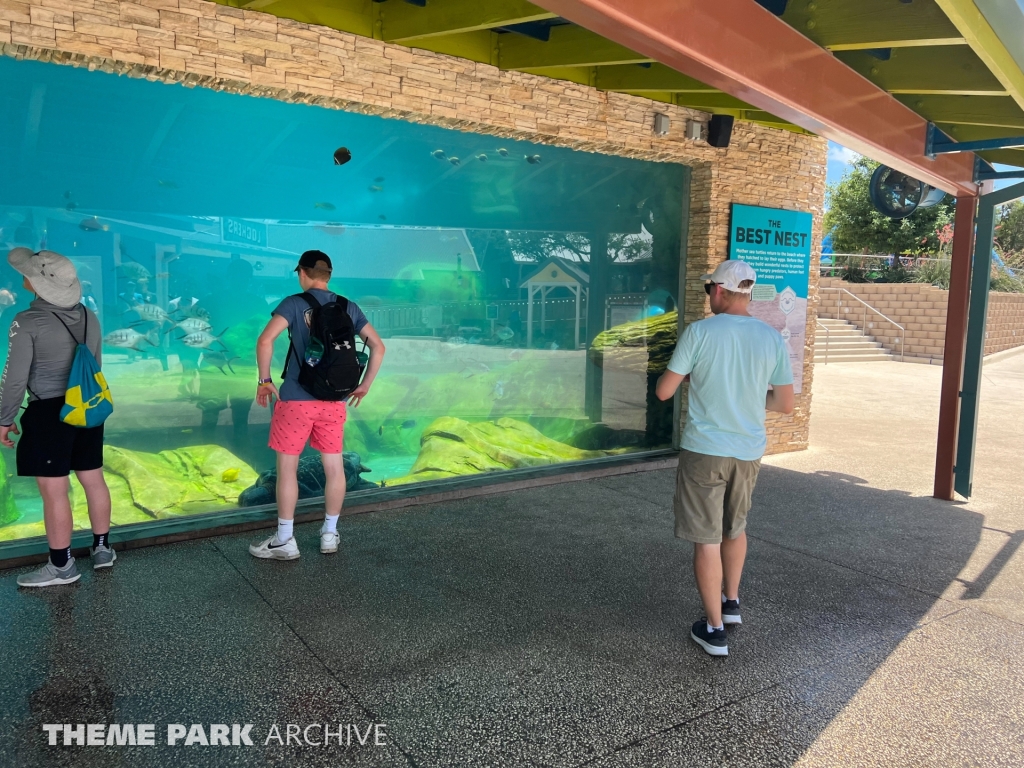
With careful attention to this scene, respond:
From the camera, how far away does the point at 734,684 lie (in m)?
3.19

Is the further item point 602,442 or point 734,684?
point 602,442

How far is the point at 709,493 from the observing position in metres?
3.34

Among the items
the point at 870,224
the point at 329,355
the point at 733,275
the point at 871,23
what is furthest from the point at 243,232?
the point at 870,224

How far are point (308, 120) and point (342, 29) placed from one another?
0.68 m

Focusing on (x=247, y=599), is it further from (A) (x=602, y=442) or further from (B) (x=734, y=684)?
(A) (x=602, y=442)

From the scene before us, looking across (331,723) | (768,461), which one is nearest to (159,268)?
(331,723)

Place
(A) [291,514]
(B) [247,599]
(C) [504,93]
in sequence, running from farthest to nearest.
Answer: (C) [504,93]
(A) [291,514]
(B) [247,599]

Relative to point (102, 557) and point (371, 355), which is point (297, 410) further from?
point (102, 557)

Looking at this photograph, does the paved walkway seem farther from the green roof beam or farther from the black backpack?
the green roof beam

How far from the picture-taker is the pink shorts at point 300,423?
14.2 ft

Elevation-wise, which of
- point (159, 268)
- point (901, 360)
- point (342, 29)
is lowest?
point (901, 360)

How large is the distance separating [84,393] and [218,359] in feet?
4.75

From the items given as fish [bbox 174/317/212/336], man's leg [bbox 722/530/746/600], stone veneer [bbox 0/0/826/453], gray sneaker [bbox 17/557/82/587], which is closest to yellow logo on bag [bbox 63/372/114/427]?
gray sneaker [bbox 17/557/82/587]

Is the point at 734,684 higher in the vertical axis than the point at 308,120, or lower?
lower
